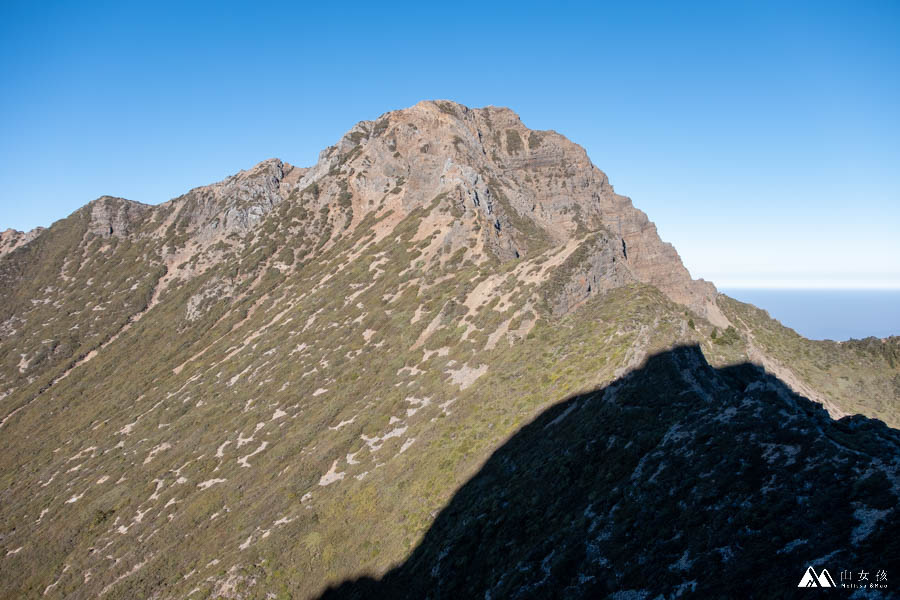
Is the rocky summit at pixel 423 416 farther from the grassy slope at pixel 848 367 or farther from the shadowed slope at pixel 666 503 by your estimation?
the grassy slope at pixel 848 367

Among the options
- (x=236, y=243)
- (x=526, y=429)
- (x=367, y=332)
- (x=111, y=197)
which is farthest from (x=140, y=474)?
(x=111, y=197)

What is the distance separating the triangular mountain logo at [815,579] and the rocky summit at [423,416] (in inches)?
10.4

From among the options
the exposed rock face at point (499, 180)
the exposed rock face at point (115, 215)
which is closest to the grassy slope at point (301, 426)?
the exposed rock face at point (499, 180)

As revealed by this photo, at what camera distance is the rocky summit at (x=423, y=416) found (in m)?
13.0

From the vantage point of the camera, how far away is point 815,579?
876 centimetres

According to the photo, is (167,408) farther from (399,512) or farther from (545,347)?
(545,347)

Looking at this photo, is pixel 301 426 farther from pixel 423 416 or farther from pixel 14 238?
pixel 14 238

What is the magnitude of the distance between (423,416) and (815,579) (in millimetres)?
25654

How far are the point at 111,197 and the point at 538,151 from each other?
416 ft

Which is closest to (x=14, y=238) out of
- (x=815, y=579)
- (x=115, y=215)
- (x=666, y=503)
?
(x=115, y=215)

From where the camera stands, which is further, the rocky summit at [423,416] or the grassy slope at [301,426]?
the grassy slope at [301,426]

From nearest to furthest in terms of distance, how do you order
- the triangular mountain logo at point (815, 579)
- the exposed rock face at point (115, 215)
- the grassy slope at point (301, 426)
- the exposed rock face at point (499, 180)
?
the triangular mountain logo at point (815, 579), the grassy slope at point (301, 426), the exposed rock face at point (499, 180), the exposed rock face at point (115, 215)

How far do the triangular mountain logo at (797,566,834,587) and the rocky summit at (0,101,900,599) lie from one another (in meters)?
0.26

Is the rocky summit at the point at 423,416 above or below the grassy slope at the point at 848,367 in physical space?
above
